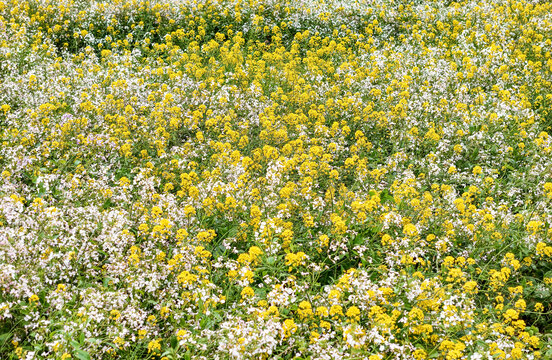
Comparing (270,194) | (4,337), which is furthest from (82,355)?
(270,194)

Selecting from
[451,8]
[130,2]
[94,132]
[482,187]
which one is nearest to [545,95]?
[482,187]

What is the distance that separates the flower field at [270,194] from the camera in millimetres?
4234

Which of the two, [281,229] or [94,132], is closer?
[281,229]

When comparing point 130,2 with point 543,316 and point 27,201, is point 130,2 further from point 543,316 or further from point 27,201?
point 543,316

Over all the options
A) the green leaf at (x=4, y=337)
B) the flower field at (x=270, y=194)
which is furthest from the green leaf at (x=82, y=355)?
the green leaf at (x=4, y=337)

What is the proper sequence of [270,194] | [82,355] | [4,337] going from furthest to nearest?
[270,194]
[4,337]
[82,355]

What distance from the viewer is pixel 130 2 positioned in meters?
12.5

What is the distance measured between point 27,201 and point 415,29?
10.7 metres

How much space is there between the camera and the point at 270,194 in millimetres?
5984

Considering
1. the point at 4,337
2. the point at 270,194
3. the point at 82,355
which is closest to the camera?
the point at 82,355

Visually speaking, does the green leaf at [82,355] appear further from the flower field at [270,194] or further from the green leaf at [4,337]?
the green leaf at [4,337]

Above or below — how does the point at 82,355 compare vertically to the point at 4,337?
above

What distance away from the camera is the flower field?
4234mm

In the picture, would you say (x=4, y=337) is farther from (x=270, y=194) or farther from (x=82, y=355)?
(x=270, y=194)
